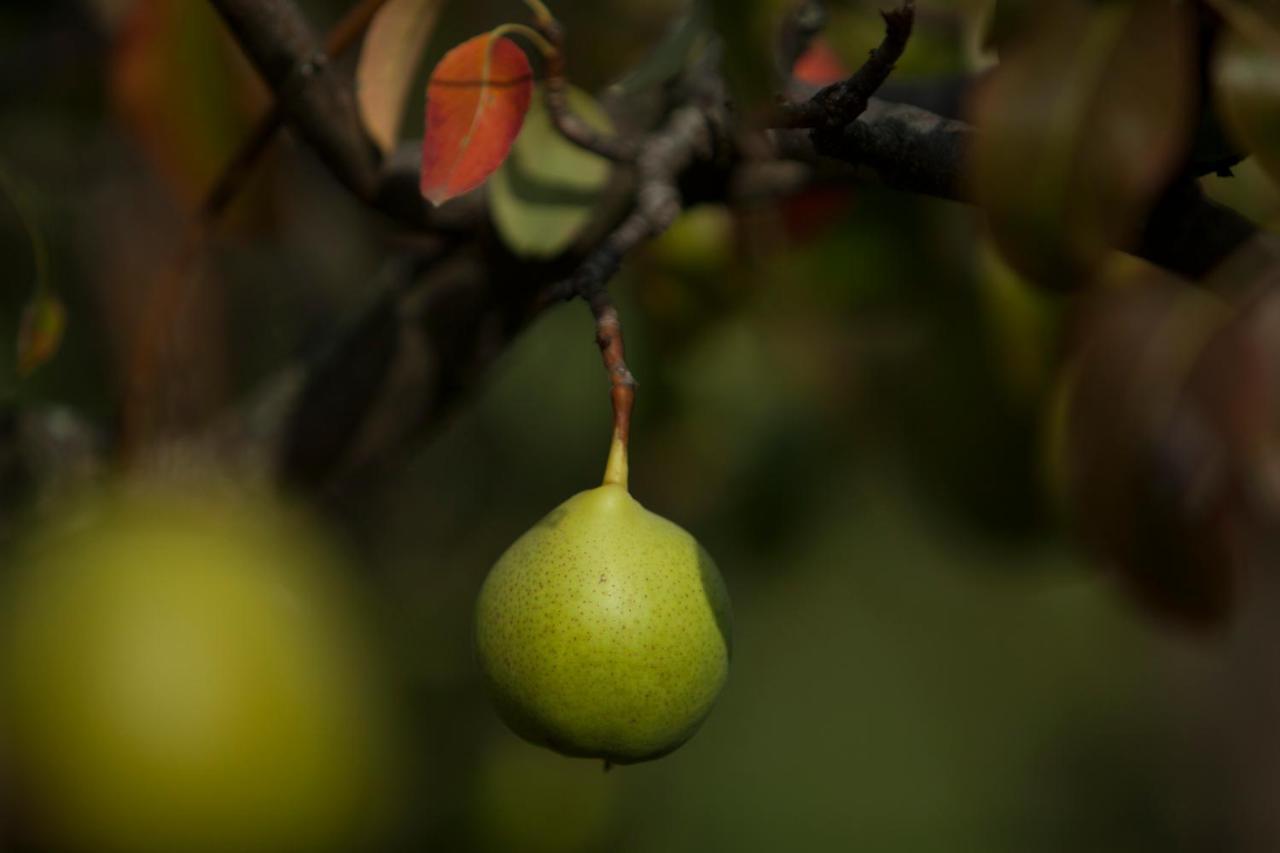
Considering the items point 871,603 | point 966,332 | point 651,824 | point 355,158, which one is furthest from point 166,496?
point 871,603

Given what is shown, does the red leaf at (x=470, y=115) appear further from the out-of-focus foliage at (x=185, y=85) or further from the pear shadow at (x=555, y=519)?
the out-of-focus foliage at (x=185, y=85)

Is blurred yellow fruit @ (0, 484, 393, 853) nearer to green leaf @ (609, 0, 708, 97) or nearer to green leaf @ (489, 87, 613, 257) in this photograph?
green leaf @ (489, 87, 613, 257)

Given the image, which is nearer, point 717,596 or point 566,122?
point 717,596

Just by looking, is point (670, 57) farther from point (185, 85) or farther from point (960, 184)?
point (185, 85)

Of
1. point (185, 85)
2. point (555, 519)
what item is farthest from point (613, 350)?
point (185, 85)

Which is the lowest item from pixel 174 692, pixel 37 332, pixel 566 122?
pixel 174 692

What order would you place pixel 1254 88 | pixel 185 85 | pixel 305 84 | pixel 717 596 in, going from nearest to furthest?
pixel 1254 88 → pixel 717 596 → pixel 305 84 → pixel 185 85

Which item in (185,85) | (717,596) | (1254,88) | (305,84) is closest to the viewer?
(1254,88)
